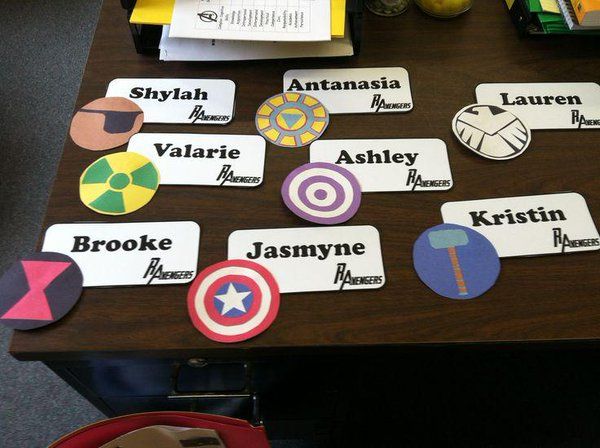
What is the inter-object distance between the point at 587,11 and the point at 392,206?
1.36 feet

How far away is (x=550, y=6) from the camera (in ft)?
2.71

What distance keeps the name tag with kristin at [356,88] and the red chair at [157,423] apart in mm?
439

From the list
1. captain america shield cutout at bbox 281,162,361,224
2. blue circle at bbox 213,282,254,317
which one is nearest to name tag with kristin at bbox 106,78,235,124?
captain america shield cutout at bbox 281,162,361,224

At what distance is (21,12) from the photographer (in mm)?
1917

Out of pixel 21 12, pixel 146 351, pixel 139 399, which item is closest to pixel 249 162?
pixel 146 351

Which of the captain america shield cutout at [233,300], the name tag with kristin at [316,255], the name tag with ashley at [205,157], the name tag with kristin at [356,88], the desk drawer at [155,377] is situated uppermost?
the name tag with kristin at [356,88]

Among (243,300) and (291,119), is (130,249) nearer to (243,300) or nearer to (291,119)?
(243,300)

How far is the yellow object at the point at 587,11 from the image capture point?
0.77 meters

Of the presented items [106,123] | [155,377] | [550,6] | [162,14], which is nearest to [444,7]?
[550,6]

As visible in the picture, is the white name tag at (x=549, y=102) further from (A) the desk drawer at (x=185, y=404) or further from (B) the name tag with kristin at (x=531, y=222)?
(A) the desk drawer at (x=185, y=404)

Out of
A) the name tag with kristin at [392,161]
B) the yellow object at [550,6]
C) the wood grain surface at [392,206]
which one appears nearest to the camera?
the wood grain surface at [392,206]

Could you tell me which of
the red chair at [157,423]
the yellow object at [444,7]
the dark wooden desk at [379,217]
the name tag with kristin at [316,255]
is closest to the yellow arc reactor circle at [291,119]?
the dark wooden desk at [379,217]

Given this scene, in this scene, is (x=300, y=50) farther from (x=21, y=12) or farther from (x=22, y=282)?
(x=21, y=12)

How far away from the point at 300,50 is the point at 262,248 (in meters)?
0.34
